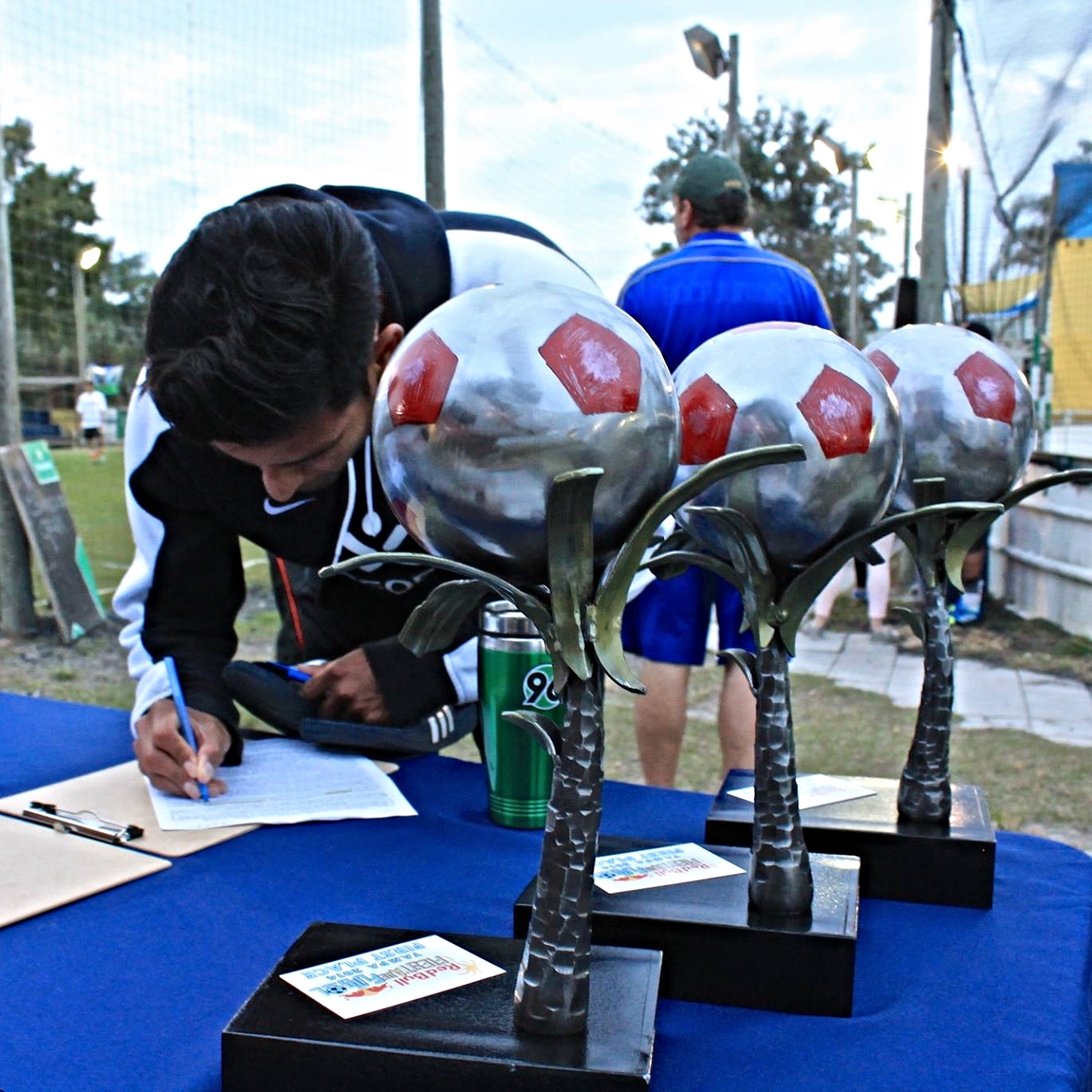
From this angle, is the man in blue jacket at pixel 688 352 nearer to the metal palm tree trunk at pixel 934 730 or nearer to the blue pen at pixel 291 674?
the blue pen at pixel 291 674

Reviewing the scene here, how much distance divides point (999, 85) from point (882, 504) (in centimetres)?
414

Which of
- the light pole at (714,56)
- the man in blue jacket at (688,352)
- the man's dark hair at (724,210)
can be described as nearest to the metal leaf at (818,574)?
the man in blue jacket at (688,352)

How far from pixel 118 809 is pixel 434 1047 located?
65 centimetres

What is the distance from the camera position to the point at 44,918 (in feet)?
3.03

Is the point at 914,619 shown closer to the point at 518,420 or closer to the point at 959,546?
the point at 959,546

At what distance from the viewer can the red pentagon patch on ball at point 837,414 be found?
0.84 m

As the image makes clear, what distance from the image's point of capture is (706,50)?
8.33 metres

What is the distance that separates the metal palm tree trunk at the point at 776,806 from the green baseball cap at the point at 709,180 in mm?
2044

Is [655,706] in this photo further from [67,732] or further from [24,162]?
[24,162]

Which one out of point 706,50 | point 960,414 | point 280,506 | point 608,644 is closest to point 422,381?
point 608,644

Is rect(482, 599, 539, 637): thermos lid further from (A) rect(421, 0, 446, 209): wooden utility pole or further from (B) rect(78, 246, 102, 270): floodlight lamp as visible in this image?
(B) rect(78, 246, 102, 270): floodlight lamp

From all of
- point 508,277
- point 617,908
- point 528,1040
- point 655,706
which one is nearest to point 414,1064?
point 528,1040

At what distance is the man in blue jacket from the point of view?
247 centimetres

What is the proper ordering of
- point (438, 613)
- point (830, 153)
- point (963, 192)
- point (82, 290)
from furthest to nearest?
point (830, 153), point (82, 290), point (963, 192), point (438, 613)
